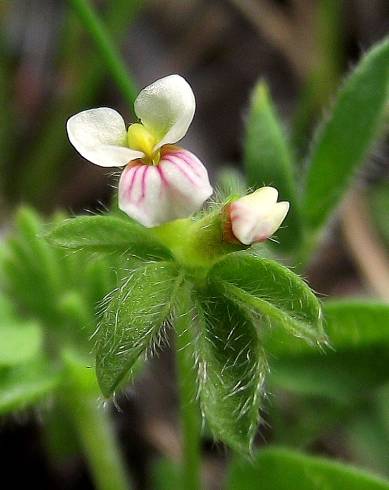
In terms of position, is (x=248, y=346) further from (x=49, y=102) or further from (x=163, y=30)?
(x=163, y=30)

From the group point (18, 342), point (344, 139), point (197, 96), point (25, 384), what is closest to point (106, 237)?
point (18, 342)

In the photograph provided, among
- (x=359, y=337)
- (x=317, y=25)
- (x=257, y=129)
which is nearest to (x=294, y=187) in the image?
(x=257, y=129)

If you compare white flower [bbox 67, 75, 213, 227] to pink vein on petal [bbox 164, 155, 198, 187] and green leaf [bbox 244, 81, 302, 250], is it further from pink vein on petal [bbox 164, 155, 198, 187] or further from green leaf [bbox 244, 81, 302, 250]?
green leaf [bbox 244, 81, 302, 250]

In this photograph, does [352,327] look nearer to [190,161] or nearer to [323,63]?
[190,161]

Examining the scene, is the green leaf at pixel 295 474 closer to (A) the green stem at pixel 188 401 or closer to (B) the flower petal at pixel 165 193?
(A) the green stem at pixel 188 401

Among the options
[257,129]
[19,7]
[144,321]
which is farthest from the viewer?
[19,7]
